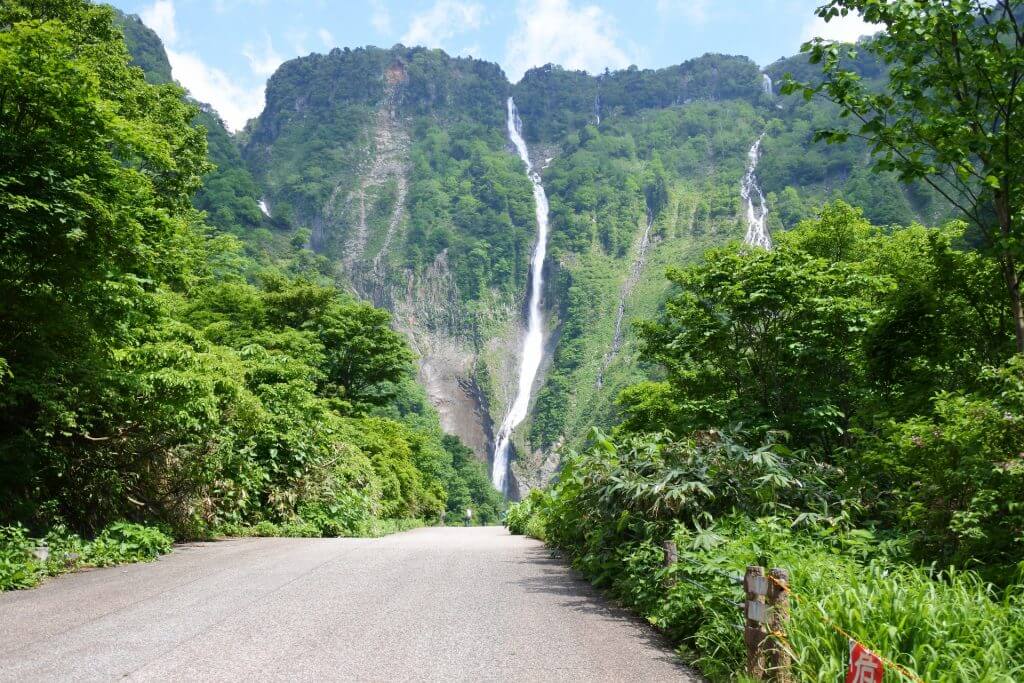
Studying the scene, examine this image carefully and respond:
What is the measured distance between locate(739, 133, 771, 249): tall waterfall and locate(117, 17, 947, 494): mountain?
53.6 inches

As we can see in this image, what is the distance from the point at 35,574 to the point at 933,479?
8.53 meters

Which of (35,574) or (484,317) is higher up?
(484,317)

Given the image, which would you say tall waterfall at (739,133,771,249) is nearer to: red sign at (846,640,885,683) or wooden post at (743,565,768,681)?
wooden post at (743,565,768,681)

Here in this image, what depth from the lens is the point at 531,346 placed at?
401 ft

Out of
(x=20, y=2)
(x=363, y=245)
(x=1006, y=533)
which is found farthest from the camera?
(x=363, y=245)

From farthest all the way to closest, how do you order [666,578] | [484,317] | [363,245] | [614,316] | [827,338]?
1. [363,245]
2. [484,317]
3. [614,316]
4. [827,338]
5. [666,578]

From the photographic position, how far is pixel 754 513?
723cm

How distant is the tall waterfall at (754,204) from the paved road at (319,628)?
103459mm

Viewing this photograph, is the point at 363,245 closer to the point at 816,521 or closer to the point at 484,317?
the point at 484,317

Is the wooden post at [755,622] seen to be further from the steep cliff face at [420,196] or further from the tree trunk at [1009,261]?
the steep cliff face at [420,196]

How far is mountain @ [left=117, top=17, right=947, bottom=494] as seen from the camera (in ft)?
348

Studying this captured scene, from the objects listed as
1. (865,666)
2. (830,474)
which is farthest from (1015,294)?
(865,666)

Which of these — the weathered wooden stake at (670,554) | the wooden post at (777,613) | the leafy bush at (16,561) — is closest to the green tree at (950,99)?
the weathered wooden stake at (670,554)

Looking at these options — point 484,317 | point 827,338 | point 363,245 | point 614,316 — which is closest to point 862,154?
point 614,316
